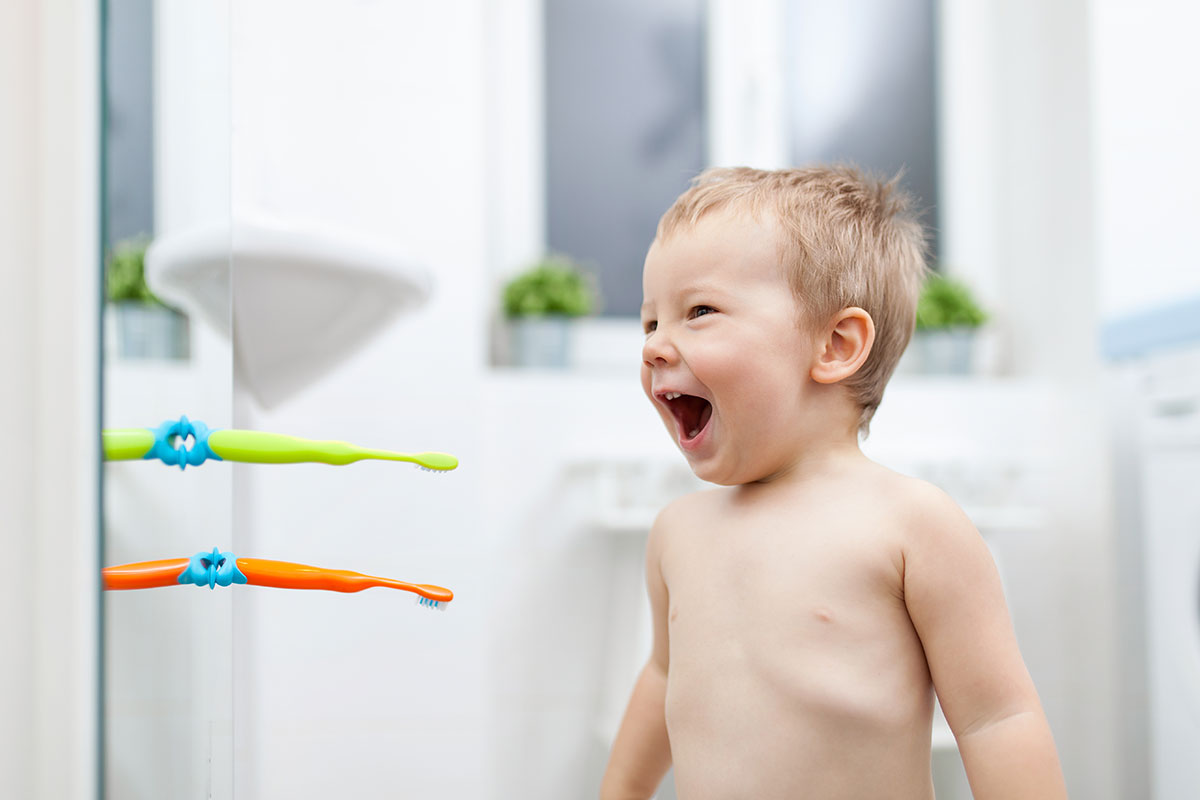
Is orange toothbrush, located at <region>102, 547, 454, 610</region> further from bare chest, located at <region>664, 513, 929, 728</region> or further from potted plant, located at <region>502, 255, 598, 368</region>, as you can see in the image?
potted plant, located at <region>502, 255, 598, 368</region>

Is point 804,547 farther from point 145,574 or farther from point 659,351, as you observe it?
point 145,574

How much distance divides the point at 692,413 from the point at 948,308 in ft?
3.89

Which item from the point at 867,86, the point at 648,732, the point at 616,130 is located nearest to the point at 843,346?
the point at 648,732

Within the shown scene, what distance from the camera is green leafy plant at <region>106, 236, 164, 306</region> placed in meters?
0.40

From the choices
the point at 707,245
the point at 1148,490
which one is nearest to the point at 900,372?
the point at 1148,490

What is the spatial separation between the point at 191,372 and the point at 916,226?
50cm

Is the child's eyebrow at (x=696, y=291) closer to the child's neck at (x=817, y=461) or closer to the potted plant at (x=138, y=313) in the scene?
the child's neck at (x=817, y=461)

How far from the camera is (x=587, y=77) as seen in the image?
1.76m

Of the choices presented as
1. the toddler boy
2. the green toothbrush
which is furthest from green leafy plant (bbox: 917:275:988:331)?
the green toothbrush

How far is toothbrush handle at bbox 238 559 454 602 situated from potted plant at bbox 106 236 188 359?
0.44ft

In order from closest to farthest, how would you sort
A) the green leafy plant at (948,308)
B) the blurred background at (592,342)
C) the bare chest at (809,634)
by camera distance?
1. the bare chest at (809,634)
2. the blurred background at (592,342)
3. the green leafy plant at (948,308)

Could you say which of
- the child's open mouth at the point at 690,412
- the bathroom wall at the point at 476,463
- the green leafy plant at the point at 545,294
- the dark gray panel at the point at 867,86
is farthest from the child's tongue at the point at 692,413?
the dark gray panel at the point at 867,86

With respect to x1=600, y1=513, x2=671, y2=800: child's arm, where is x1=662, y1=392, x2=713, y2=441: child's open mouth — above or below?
above

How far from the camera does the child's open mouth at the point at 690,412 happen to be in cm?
70
